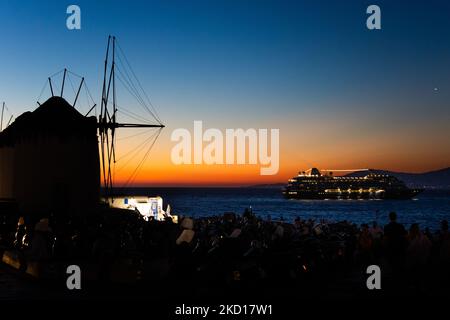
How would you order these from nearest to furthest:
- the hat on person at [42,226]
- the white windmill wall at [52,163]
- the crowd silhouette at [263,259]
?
1. the crowd silhouette at [263,259]
2. the hat on person at [42,226]
3. the white windmill wall at [52,163]

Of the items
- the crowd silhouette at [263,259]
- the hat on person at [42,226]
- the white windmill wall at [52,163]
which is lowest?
the crowd silhouette at [263,259]

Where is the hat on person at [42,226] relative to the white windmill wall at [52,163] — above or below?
below

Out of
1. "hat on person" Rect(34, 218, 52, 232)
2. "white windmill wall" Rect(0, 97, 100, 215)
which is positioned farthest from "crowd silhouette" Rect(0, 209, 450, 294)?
"white windmill wall" Rect(0, 97, 100, 215)

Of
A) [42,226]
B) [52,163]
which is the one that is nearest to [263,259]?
[42,226]

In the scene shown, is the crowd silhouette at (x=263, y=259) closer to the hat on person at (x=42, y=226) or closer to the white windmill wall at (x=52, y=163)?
the hat on person at (x=42, y=226)

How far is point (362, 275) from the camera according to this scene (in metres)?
17.4

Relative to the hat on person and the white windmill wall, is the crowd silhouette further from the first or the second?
the white windmill wall

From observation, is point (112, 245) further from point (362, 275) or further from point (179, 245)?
point (362, 275)

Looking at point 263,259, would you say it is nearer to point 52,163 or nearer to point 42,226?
point 42,226

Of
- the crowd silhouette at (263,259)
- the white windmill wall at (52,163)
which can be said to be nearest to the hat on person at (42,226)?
the crowd silhouette at (263,259)

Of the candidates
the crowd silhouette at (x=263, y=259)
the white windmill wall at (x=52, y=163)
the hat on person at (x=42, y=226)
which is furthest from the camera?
the white windmill wall at (x=52, y=163)

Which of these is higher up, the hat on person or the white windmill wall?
the white windmill wall
